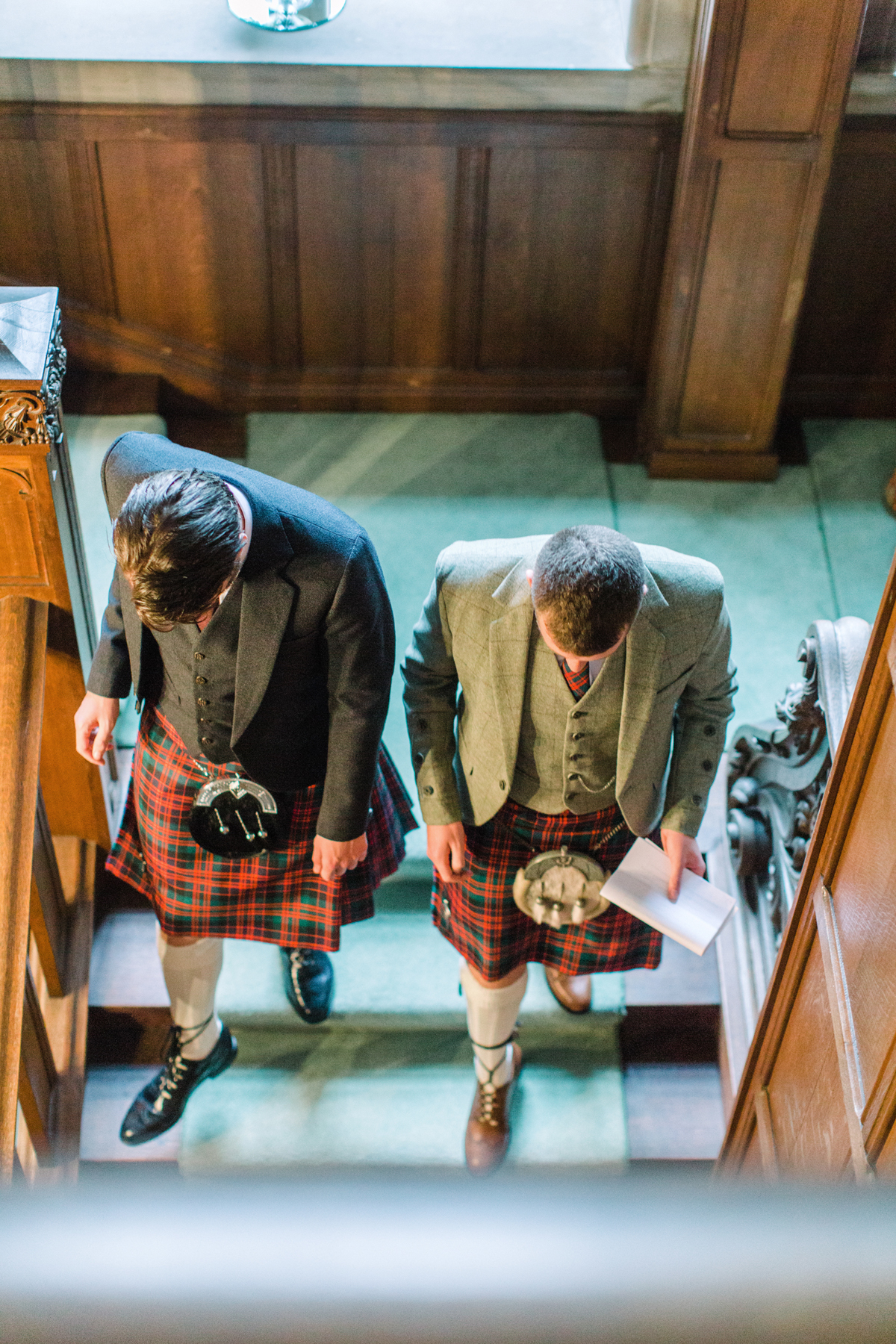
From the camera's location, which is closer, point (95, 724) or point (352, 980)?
point (95, 724)

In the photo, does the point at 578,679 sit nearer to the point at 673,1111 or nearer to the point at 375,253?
the point at 673,1111

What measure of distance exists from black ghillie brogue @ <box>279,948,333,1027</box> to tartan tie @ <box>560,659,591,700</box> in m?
1.21

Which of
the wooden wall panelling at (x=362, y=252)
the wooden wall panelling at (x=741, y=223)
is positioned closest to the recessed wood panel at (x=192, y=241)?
the wooden wall panelling at (x=362, y=252)

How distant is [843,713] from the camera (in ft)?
7.66

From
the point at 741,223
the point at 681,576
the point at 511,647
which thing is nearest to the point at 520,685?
the point at 511,647

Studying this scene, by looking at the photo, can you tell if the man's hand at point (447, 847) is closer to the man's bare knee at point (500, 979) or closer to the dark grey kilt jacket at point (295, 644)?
the dark grey kilt jacket at point (295, 644)

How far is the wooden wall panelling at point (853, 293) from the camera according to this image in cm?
381

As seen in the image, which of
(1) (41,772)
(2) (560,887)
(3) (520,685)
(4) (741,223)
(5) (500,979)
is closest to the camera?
(3) (520,685)

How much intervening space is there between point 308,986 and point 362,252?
7.68 feet

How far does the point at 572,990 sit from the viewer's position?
299 cm

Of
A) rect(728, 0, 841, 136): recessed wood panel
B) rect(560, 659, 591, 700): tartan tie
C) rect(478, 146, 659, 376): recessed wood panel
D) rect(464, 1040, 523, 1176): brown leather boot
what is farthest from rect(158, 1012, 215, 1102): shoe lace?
rect(728, 0, 841, 136): recessed wood panel

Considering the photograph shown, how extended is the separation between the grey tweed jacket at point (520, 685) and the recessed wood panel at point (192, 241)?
2.21 metres

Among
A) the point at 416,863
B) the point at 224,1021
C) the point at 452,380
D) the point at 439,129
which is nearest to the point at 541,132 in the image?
the point at 439,129

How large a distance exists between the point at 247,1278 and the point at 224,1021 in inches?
113
